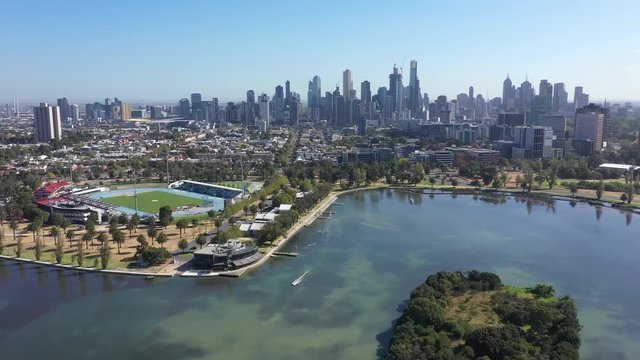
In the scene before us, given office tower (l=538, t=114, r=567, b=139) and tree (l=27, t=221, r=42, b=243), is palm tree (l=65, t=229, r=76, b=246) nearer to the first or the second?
tree (l=27, t=221, r=42, b=243)

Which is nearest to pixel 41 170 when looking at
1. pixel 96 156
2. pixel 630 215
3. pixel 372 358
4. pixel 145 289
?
pixel 96 156

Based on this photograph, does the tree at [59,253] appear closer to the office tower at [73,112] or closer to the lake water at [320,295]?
the lake water at [320,295]

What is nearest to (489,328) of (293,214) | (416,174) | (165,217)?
(293,214)

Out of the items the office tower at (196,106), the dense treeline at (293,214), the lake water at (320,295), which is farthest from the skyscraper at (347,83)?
the lake water at (320,295)

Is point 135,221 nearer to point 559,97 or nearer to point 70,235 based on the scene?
point 70,235

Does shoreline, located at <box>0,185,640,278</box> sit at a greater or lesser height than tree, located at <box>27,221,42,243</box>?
lesser

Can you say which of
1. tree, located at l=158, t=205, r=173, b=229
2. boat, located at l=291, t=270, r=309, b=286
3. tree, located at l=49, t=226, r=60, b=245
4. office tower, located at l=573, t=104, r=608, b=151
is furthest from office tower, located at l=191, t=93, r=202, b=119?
boat, located at l=291, t=270, r=309, b=286

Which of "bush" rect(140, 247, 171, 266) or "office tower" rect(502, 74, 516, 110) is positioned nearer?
"bush" rect(140, 247, 171, 266)
